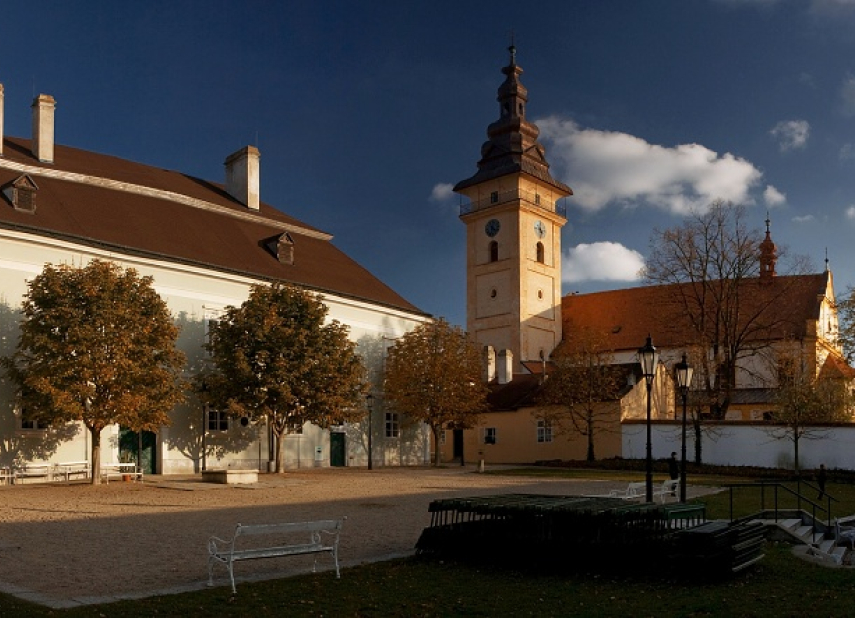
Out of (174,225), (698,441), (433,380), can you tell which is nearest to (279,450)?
(433,380)

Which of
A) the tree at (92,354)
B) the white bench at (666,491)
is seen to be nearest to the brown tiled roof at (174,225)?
the tree at (92,354)

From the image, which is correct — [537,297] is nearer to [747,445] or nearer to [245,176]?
[747,445]

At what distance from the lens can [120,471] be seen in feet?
96.3

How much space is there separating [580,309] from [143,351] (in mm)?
44303

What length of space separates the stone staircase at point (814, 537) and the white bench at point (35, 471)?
21.1m

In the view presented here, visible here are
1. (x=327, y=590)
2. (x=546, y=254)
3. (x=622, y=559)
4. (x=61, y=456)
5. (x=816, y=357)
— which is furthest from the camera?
(x=546, y=254)

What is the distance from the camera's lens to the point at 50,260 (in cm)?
2862

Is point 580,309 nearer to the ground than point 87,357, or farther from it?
farther from it

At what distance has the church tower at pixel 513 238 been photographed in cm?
6159

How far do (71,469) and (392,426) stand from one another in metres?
16.7

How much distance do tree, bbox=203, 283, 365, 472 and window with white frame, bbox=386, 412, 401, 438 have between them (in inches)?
331

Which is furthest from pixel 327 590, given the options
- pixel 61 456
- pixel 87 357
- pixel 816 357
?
pixel 816 357

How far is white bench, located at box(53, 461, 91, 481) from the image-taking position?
2750 cm

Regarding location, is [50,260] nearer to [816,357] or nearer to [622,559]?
[622,559]
